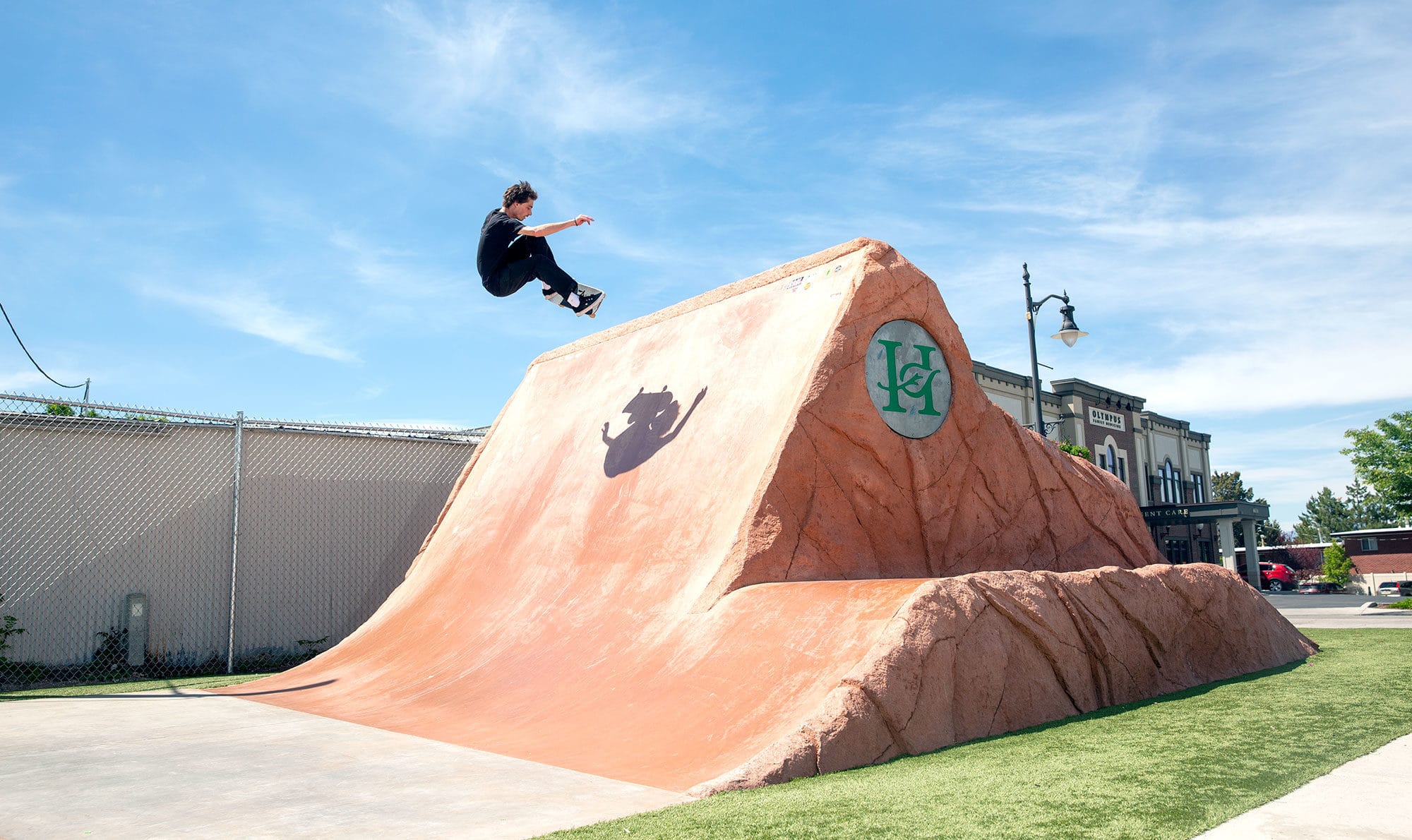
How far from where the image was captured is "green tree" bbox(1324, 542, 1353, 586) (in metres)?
38.1

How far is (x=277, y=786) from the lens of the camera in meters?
4.59

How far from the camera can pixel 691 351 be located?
9.15m

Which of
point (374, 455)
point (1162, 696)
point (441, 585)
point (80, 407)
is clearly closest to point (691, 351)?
point (441, 585)

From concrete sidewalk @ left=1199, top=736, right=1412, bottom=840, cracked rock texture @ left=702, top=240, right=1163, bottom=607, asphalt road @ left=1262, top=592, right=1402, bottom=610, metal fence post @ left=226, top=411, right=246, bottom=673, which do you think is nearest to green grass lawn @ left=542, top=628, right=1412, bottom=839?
concrete sidewalk @ left=1199, top=736, right=1412, bottom=840

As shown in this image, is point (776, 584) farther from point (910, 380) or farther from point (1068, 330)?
point (1068, 330)

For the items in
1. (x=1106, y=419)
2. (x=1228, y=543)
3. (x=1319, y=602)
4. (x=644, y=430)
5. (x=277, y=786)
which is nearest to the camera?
(x=277, y=786)

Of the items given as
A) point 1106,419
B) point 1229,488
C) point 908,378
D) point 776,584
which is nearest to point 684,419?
point 908,378

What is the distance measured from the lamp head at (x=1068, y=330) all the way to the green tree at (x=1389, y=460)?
2378 centimetres

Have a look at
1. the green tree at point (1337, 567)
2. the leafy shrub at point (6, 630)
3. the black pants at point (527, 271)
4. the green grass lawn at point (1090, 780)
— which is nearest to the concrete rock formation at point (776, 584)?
the green grass lawn at point (1090, 780)

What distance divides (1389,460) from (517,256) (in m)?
35.2

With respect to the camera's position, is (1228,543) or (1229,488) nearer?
(1228,543)

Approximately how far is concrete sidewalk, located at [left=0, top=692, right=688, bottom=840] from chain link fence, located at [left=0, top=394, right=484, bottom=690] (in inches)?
173

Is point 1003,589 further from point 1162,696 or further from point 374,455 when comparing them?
point 374,455

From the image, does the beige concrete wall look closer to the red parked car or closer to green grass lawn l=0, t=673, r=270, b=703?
green grass lawn l=0, t=673, r=270, b=703
